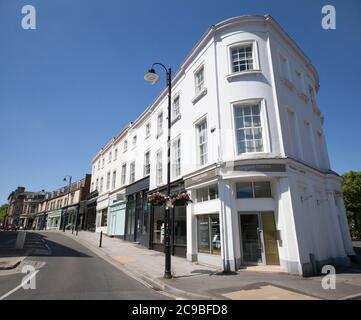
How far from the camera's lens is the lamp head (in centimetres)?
1059

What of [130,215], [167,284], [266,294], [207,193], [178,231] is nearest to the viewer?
[266,294]

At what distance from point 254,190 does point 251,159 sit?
5.24 ft

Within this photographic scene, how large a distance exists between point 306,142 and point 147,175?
38.8 ft

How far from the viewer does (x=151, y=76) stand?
1066 centimetres

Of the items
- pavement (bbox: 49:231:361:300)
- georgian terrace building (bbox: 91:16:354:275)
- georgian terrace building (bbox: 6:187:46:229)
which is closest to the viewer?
pavement (bbox: 49:231:361:300)

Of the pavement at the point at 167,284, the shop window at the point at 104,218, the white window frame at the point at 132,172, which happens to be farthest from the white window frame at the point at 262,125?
the shop window at the point at 104,218

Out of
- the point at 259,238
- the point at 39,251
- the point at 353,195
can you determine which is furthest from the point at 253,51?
the point at 353,195

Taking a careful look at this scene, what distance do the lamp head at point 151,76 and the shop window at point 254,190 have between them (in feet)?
20.6

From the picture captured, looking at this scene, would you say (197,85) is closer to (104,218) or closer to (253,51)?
(253,51)

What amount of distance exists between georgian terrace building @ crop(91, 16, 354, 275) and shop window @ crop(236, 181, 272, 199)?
0.05 m

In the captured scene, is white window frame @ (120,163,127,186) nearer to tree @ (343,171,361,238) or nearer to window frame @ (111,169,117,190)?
window frame @ (111,169,117,190)

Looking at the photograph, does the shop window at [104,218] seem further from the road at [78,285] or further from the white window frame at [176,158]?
the road at [78,285]

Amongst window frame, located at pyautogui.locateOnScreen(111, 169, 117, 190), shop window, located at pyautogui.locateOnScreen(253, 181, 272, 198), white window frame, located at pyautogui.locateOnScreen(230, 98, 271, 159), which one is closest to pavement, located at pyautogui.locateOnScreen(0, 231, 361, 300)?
shop window, located at pyautogui.locateOnScreen(253, 181, 272, 198)
